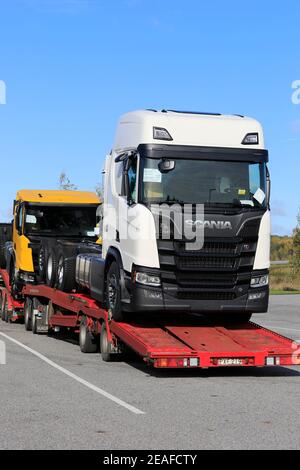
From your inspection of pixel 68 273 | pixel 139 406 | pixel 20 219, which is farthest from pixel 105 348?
pixel 20 219

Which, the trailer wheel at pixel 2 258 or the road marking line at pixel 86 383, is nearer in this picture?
the road marking line at pixel 86 383

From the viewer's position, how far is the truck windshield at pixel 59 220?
2016cm

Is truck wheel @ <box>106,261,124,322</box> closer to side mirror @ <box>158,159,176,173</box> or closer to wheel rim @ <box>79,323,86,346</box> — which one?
side mirror @ <box>158,159,176,173</box>

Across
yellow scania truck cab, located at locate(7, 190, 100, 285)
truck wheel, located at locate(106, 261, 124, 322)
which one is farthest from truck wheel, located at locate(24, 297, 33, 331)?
truck wheel, located at locate(106, 261, 124, 322)

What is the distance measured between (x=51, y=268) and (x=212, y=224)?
6851 mm

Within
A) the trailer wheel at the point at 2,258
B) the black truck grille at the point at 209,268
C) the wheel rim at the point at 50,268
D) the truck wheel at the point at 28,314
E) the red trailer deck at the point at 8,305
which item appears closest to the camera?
the black truck grille at the point at 209,268

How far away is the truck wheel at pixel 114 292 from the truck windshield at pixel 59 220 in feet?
21.8

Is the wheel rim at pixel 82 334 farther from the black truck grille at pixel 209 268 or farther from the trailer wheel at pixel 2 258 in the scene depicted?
the trailer wheel at pixel 2 258

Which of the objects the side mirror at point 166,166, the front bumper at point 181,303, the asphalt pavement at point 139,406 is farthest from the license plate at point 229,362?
the side mirror at point 166,166

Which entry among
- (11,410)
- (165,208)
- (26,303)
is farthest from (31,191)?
(11,410)

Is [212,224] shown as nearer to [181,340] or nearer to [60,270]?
[181,340]

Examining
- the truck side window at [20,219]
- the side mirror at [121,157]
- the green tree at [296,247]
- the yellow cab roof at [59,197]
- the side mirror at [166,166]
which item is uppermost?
the side mirror at [121,157]

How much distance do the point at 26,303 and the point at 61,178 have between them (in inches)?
1319

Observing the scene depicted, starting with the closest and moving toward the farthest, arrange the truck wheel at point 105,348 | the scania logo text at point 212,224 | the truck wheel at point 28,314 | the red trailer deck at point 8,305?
the scania logo text at point 212,224
the truck wheel at point 105,348
the truck wheel at point 28,314
the red trailer deck at point 8,305
